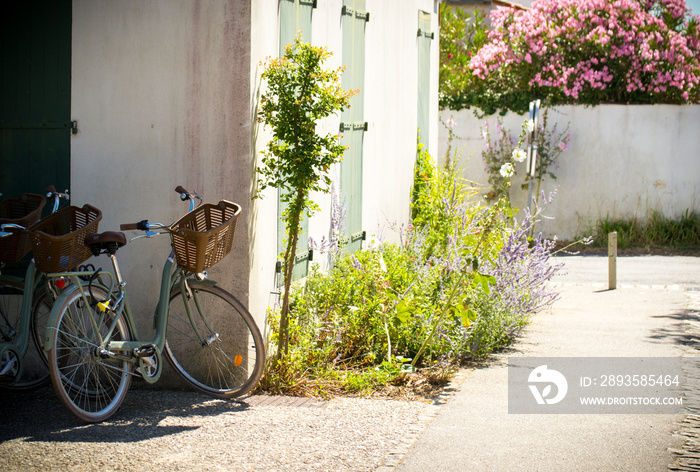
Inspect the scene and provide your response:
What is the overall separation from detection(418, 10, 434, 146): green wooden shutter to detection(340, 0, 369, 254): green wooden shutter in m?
2.17

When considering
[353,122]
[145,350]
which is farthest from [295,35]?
[145,350]

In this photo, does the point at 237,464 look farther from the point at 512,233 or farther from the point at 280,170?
the point at 512,233

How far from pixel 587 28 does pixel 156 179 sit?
11.8m

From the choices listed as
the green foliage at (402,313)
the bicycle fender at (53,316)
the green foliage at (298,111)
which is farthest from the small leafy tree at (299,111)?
the bicycle fender at (53,316)

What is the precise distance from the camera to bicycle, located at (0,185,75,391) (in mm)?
4660

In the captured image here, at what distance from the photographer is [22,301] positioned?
480 cm

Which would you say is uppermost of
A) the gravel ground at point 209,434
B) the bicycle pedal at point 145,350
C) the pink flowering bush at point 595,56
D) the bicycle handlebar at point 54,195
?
the pink flowering bush at point 595,56

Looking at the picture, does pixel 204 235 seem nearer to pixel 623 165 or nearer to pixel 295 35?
pixel 295 35

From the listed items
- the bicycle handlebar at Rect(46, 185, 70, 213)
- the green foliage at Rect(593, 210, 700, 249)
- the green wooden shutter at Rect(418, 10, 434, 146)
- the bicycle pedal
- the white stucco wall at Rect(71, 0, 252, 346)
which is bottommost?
the bicycle pedal

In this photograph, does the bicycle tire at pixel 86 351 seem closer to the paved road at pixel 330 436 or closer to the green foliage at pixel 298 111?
the paved road at pixel 330 436

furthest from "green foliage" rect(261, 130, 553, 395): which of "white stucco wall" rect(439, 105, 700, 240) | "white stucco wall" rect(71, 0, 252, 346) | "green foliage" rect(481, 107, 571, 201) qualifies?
"green foliage" rect(481, 107, 571, 201)

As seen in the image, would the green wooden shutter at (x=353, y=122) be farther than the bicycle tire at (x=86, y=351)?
Yes

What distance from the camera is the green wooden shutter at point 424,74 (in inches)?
374

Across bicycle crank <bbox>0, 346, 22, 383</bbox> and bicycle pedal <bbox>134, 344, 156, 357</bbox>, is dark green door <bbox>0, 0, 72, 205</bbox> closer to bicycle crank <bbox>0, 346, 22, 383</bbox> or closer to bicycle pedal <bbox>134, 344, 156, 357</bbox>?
bicycle crank <bbox>0, 346, 22, 383</bbox>
